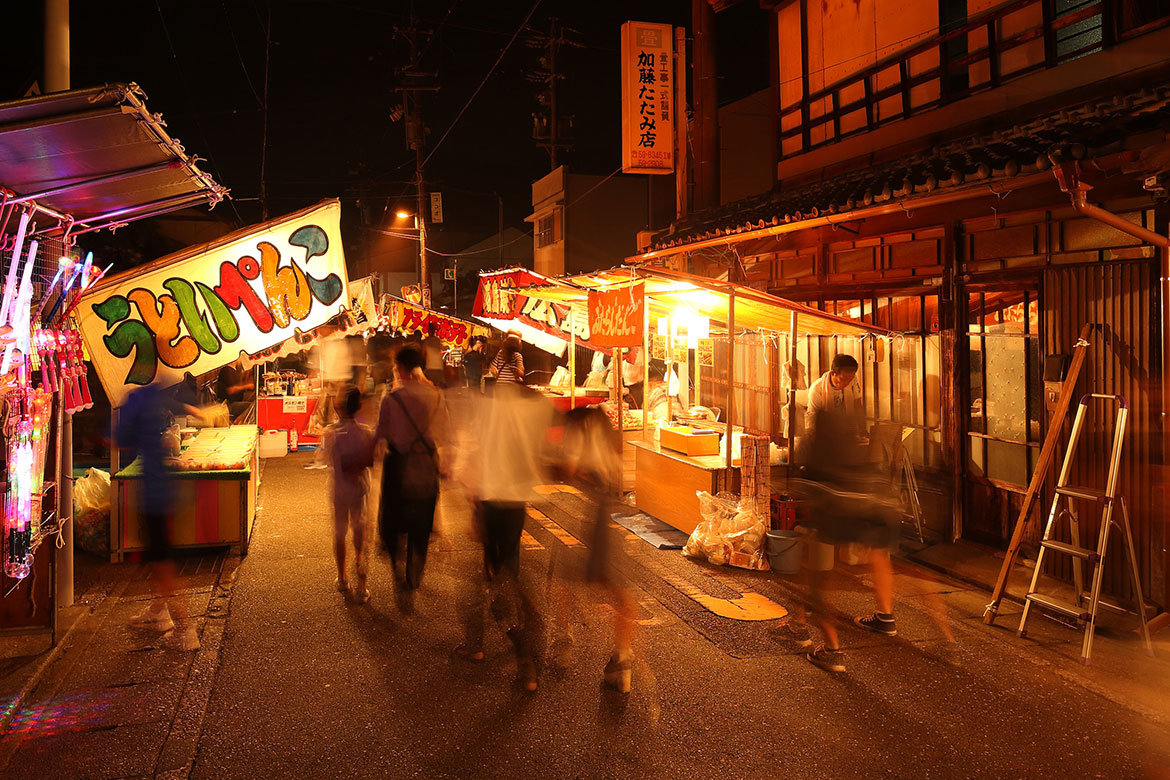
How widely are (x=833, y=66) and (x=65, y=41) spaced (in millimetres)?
10407

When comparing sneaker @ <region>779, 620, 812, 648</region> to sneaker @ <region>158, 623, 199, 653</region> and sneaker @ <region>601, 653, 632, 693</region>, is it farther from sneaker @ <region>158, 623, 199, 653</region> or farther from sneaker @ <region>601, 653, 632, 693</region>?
sneaker @ <region>158, 623, 199, 653</region>

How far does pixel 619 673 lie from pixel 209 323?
6.15m

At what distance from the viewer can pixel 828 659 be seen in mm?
6051

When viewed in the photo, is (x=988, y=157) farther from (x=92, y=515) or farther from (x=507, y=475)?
(x=92, y=515)

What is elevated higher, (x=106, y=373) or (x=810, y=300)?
(x=810, y=300)

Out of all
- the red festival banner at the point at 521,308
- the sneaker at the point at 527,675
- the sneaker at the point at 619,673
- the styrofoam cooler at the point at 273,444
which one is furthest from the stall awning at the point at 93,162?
the styrofoam cooler at the point at 273,444

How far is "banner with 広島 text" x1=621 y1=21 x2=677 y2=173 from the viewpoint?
15.8 metres

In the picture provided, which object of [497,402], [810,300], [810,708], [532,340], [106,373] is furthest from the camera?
[532,340]

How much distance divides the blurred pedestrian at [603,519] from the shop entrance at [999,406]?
16.6ft

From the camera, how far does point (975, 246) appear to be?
9.18m

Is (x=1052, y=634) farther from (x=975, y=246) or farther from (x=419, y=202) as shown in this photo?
(x=419, y=202)

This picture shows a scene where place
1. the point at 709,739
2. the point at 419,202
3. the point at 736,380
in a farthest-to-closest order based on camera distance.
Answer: the point at 419,202, the point at 736,380, the point at 709,739

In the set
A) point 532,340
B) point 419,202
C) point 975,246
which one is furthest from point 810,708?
point 419,202

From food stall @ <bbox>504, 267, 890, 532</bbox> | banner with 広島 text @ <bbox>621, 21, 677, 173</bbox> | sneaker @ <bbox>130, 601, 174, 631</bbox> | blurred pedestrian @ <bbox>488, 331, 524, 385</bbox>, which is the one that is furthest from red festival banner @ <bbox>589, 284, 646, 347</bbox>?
sneaker @ <bbox>130, 601, 174, 631</bbox>
